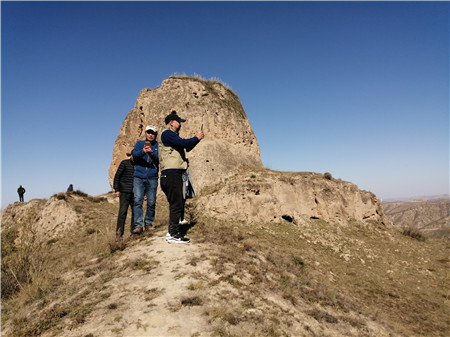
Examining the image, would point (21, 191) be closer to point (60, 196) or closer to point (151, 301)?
point (60, 196)

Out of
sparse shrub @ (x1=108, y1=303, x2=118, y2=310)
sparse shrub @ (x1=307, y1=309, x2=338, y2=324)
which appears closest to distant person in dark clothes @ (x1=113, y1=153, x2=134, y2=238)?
sparse shrub @ (x1=108, y1=303, x2=118, y2=310)

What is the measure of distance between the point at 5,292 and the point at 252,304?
5.20 metres

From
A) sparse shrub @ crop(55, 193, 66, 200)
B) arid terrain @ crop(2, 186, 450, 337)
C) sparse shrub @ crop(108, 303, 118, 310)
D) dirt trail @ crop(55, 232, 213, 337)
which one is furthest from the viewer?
sparse shrub @ crop(55, 193, 66, 200)

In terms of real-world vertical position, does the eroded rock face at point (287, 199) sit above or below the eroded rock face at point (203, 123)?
below

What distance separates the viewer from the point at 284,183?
51.4 ft

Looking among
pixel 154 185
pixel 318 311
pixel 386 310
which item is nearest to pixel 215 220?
pixel 154 185

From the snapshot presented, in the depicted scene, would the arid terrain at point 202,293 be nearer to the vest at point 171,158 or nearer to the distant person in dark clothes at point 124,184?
the distant person in dark clothes at point 124,184

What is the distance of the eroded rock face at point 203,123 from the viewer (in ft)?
60.2

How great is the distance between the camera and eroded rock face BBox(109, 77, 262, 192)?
18.4 meters

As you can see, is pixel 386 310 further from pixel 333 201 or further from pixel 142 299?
pixel 333 201

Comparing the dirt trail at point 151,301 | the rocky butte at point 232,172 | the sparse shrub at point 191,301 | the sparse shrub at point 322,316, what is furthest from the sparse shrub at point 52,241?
the sparse shrub at point 322,316

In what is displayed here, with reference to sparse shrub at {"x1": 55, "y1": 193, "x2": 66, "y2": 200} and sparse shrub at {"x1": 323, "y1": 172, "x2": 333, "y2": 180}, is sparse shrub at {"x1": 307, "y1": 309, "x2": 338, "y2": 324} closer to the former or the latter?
sparse shrub at {"x1": 323, "y1": 172, "x2": 333, "y2": 180}

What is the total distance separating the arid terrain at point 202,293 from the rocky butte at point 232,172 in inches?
194

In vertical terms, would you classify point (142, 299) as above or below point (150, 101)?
below
